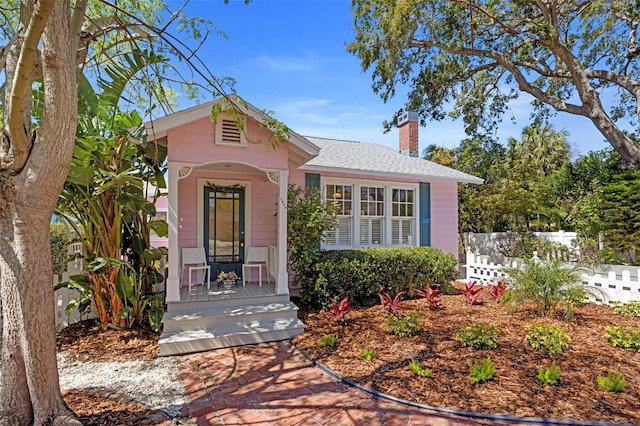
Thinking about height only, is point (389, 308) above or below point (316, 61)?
below

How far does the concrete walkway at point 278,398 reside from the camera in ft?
10.6

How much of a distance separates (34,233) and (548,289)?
765cm

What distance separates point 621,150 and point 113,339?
13.3 metres

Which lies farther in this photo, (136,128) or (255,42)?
(255,42)

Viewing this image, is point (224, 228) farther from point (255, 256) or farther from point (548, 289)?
point (548, 289)

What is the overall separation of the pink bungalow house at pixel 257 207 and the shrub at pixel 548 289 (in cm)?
372

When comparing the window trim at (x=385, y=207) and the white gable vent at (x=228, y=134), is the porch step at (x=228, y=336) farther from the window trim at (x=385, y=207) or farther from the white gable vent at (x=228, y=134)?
the white gable vent at (x=228, y=134)

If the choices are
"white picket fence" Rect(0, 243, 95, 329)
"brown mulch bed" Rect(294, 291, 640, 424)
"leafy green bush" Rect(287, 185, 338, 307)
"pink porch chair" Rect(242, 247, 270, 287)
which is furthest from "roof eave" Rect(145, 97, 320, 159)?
"brown mulch bed" Rect(294, 291, 640, 424)

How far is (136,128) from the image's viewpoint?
5484 millimetres

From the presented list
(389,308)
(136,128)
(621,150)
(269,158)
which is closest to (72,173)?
(136,128)

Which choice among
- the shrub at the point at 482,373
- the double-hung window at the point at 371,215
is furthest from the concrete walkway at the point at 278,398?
the double-hung window at the point at 371,215

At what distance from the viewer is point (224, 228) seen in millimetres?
7914

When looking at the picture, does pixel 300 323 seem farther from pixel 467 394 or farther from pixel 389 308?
pixel 467 394

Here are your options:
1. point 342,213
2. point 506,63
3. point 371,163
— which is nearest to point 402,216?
point 371,163
